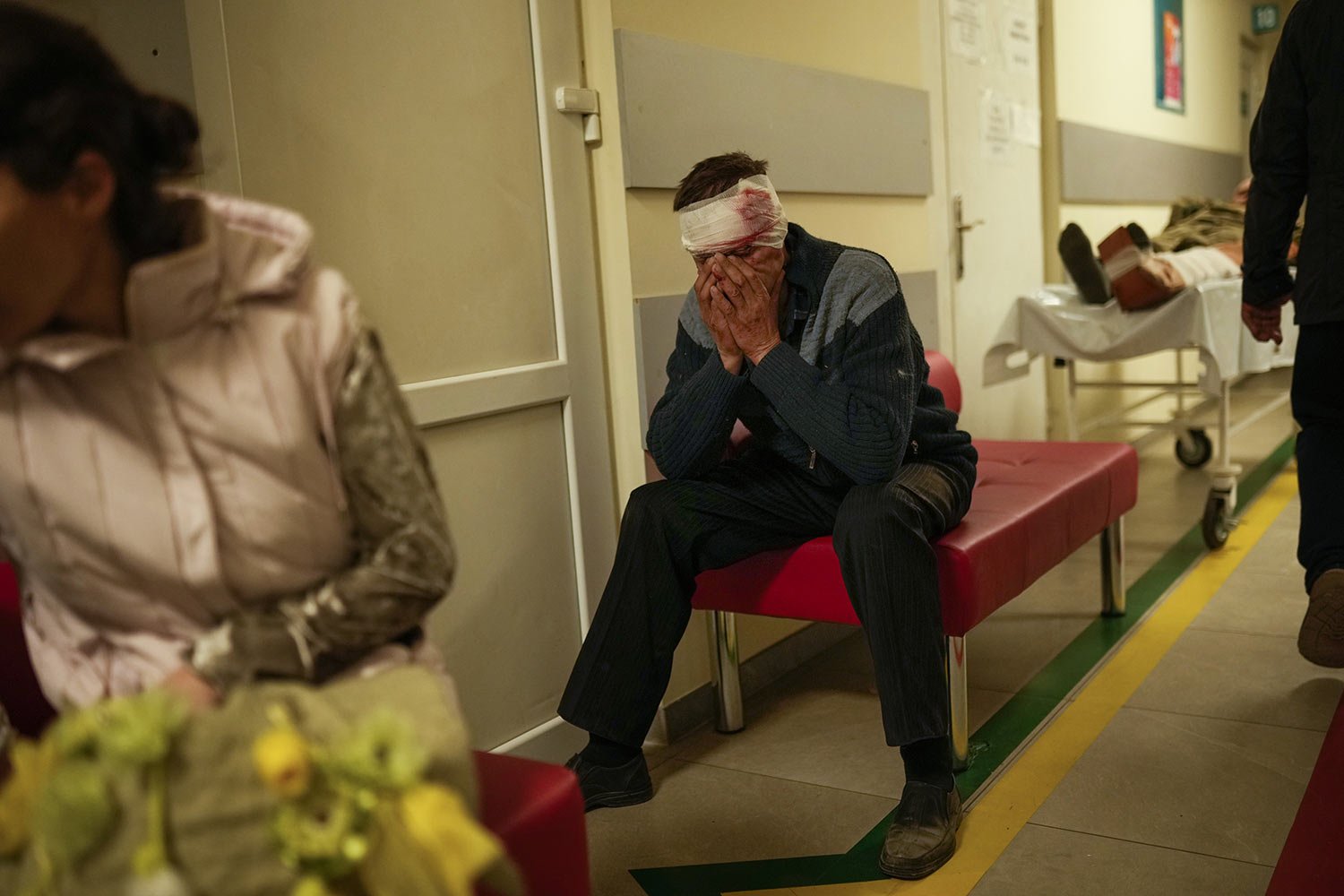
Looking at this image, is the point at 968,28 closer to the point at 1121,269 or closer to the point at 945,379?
the point at 1121,269

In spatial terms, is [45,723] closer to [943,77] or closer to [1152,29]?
[943,77]

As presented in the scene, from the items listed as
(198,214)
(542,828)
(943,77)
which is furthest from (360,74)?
(943,77)

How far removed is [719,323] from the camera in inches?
83.4

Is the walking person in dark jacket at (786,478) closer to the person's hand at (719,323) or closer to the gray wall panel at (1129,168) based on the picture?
the person's hand at (719,323)

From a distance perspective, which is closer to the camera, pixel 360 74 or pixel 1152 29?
pixel 360 74

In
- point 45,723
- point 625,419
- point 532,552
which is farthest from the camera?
point 625,419

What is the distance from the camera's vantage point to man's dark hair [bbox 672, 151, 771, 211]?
2.06 meters

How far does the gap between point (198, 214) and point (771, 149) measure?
6.68 feet

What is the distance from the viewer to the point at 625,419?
2.55 meters

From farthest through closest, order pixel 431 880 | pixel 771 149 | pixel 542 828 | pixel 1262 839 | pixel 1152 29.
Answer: pixel 1152 29, pixel 771 149, pixel 1262 839, pixel 542 828, pixel 431 880

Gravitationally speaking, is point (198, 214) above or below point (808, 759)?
above

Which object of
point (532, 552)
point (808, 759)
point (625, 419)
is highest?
point (625, 419)

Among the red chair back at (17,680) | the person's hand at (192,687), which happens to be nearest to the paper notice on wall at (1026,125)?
the red chair back at (17,680)

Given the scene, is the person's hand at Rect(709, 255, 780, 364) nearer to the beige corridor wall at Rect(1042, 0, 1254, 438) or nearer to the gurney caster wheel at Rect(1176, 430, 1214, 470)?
the beige corridor wall at Rect(1042, 0, 1254, 438)
